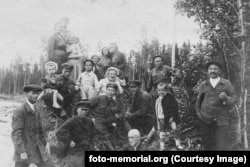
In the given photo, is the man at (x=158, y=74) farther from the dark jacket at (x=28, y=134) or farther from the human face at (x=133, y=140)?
the dark jacket at (x=28, y=134)

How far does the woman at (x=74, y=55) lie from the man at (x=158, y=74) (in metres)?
1.07

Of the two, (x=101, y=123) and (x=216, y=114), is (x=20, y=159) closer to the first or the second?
(x=101, y=123)

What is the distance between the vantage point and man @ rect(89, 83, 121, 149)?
5000mm

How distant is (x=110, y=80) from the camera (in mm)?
5199

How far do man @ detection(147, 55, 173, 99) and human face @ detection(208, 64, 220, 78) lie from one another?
57 cm

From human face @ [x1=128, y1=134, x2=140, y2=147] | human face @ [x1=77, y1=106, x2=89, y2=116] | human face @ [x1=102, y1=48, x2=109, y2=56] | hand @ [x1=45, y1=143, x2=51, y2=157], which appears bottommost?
hand @ [x1=45, y1=143, x2=51, y2=157]

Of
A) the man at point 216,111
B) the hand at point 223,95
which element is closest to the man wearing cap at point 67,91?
the man at point 216,111

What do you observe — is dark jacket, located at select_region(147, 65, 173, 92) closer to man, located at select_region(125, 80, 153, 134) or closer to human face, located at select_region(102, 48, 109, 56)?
man, located at select_region(125, 80, 153, 134)

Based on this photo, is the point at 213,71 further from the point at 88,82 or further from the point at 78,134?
the point at 78,134

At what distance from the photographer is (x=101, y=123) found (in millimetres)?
5012

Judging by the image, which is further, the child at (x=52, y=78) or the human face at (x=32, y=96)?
the child at (x=52, y=78)

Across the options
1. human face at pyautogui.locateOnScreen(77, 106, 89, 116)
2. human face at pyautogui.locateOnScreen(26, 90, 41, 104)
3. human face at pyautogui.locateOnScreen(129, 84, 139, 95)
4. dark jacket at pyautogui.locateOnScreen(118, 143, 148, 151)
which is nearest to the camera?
human face at pyautogui.locateOnScreen(26, 90, 41, 104)

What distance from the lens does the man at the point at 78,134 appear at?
4734mm

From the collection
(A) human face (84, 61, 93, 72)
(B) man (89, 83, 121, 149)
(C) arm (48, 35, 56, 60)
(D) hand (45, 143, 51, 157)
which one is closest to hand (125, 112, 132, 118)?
(B) man (89, 83, 121, 149)
